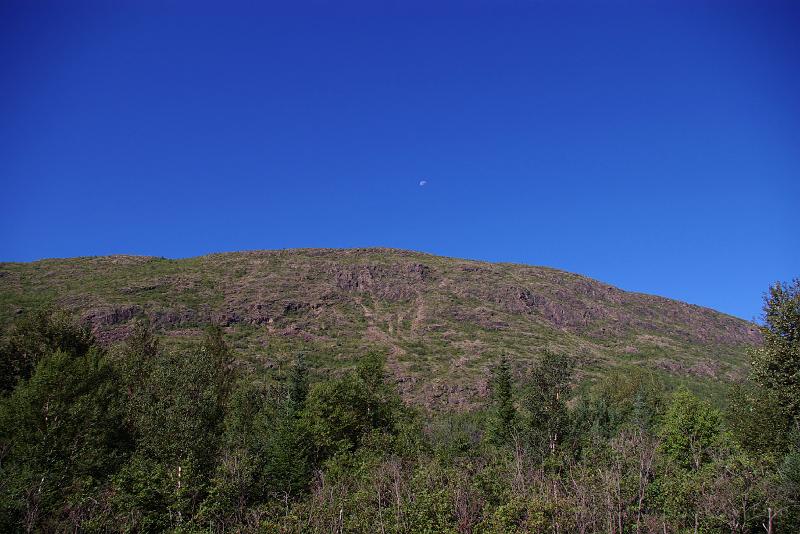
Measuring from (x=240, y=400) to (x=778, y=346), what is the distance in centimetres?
5233

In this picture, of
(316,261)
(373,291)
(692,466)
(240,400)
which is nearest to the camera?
(692,466)

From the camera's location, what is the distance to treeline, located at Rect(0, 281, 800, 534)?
24000 millimetres

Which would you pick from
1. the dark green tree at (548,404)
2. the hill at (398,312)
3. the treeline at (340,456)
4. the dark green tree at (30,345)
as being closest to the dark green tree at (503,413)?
the treeline at (340,456)

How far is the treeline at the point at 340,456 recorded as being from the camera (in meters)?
24.0

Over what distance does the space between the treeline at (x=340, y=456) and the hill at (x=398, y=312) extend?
4907 cm

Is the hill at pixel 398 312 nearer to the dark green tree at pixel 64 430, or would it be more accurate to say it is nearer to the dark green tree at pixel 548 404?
the dark green tree at pixel 548 404

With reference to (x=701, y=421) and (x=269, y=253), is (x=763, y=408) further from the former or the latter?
(x=269, y=253)

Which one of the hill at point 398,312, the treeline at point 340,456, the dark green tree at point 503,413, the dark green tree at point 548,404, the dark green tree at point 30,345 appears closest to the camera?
the treeline at point 340,456

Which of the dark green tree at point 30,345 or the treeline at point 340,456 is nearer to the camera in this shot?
the treeline at point 340,456

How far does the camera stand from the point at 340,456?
137ft

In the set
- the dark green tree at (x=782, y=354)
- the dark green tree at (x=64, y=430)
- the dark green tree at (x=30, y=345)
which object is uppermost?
the dark green tree at (x=782, y=354)

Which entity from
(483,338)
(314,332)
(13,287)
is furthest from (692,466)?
(13,287)

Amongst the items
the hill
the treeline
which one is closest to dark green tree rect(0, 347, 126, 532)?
the treeline

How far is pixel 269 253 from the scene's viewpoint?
182 metres
